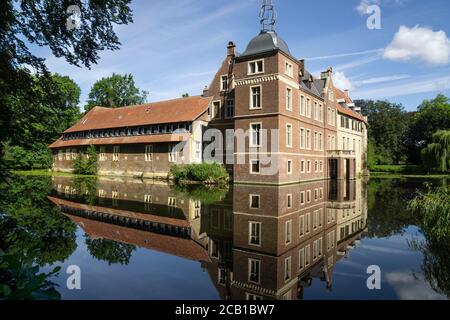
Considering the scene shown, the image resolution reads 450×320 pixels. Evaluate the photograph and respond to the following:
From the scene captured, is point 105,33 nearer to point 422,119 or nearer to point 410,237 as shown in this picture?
Result: point 410,237

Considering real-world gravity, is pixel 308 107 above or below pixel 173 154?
above

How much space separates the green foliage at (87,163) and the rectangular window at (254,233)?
33.1 metres

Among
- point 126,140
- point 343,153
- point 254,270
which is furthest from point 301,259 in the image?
point 126,140

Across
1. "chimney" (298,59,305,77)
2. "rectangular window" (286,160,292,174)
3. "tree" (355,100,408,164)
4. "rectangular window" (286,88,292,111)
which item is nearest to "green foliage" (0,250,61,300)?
"rectangular window" (286,160,292,174)

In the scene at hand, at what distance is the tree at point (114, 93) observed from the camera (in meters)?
60.8

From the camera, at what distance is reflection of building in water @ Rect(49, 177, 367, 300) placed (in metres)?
5.81

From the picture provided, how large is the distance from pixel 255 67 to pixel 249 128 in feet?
15.2

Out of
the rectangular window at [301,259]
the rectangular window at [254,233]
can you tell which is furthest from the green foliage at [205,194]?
the rectangular window at [301,259]

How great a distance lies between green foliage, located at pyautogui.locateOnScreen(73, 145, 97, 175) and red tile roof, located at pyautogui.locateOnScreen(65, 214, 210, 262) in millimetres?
30802

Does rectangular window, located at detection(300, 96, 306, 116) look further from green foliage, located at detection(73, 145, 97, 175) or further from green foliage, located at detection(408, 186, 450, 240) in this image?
green foliage, located at detection(73, 145, 97, 175)

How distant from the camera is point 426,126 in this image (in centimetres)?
5800

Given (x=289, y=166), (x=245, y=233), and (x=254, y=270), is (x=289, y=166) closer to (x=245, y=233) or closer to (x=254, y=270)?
(x=245, y=233)
